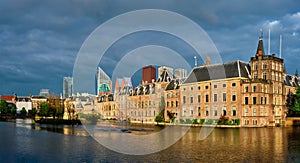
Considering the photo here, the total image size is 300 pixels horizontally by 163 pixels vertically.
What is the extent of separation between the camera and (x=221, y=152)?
96.1 ft

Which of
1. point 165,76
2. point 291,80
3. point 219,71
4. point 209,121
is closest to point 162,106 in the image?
point 165,76

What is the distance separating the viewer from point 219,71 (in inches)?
3241

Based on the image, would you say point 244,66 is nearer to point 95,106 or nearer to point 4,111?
point 95,106

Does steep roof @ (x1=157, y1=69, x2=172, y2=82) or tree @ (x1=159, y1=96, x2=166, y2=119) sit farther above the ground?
steep roof @ (x1=157, y1=69, x2=172, y2=82)

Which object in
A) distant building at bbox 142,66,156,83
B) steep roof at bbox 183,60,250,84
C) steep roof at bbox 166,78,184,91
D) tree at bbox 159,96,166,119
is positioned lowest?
tree at bbox 159,96,166,119

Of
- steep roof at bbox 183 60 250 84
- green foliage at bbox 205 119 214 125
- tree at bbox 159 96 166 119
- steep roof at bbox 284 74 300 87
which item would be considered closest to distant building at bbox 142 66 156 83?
tree at bbox 159 96 166 119

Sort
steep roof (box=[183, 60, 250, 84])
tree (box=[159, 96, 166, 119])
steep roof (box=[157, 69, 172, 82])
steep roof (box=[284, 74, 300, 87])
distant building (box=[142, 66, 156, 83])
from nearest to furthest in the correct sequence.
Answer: steep roof (box=[183, 60, 250, 84]), steep roof (box=[284, 74, 300, 87]), tree (box=[159, 96, 166, 119]), steep roof (box=[157, 69, 172, 82]), distant building (box=[142, 66, 156, 83])

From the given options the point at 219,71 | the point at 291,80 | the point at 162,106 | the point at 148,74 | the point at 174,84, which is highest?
the point at 148,74

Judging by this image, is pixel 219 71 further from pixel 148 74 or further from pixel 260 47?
pixel 148 74

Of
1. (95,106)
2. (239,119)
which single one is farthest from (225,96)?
(95,106)

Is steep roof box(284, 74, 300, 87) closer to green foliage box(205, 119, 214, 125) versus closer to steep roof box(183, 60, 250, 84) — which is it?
steep roof box(183, 60, 250, 84)

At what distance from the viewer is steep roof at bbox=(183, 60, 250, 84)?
78438 mm

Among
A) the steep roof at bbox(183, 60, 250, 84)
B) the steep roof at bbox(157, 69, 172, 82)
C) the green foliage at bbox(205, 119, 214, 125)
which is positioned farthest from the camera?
the steep roof at bbox(157, 69, 172, 82)

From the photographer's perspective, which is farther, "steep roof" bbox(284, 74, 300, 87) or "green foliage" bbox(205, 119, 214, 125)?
"steep roof" bbox(284, 74, 300, 87)
